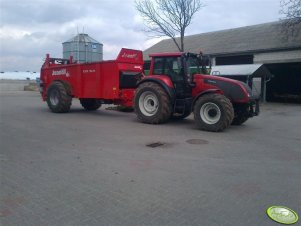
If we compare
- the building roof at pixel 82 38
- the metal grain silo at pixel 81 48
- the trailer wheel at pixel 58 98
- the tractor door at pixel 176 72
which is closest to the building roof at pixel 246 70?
the metal grain silo at pixel 81 48

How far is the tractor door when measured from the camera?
11.3 metres

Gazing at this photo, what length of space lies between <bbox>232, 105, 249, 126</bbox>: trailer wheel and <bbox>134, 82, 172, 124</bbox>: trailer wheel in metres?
2.24

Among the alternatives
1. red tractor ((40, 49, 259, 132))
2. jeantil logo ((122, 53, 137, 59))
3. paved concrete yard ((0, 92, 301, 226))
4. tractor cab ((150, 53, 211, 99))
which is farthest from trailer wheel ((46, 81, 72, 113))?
paved concrete yard ((0, 92, 301, 226))

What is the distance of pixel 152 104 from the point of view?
12078 millimetres

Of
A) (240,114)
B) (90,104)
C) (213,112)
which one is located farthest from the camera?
(90,104)

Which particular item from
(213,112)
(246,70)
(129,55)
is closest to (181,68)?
(213,112)

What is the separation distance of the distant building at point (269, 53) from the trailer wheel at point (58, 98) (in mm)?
14563

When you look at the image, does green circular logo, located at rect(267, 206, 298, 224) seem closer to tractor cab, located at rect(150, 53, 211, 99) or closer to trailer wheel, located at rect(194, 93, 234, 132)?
trailer wheel, located at rect(194, 93, 234, 132)

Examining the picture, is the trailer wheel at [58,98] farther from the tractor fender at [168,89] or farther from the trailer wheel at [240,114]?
the trailer wheel at [240,114]

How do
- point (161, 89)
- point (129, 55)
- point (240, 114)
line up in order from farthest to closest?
point (129, 55)
point (161, 89)
point (240, 114)

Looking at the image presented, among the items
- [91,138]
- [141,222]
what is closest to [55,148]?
[91,138]

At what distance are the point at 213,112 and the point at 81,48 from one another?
58.5 ft

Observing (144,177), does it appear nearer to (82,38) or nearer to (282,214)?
(282,214)

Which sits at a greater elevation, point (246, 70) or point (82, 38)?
point (82, 38)
